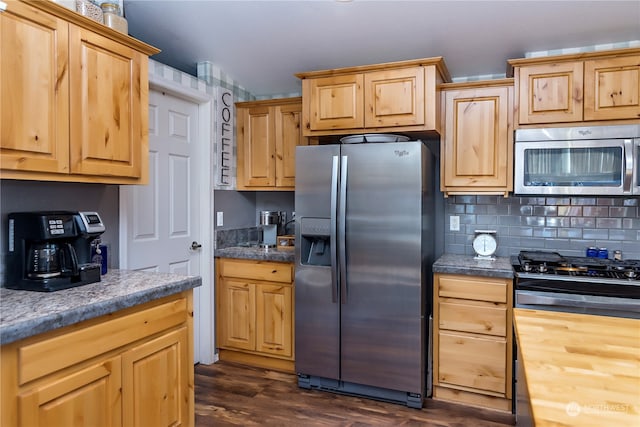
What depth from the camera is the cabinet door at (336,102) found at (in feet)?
9.37

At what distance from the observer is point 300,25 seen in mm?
2576

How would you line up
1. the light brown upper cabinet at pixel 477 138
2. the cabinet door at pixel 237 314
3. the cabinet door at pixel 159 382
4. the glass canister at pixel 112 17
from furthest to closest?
the cabinet door at pixel 237 314 → the light brown upper cabinet at pixel 477 138 → the glass canister at pixel 112 17 → the cabinet door at pixel 159 382

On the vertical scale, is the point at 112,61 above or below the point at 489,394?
above

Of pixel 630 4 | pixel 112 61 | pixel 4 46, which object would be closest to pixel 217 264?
pixel 112 61

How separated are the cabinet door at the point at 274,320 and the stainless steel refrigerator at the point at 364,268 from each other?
0.24 m

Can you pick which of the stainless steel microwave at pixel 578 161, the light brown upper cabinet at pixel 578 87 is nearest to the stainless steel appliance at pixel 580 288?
the stainless steel microwave at pixel 578 161

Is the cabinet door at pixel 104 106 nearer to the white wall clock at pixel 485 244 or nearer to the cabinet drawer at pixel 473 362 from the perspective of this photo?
the cabinet drawer at pixel 473 362

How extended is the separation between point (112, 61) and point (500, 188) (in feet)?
8.01

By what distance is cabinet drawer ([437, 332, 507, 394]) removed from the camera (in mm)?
2555

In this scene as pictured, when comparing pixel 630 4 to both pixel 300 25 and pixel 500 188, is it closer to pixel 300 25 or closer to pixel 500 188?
pixel 500 188

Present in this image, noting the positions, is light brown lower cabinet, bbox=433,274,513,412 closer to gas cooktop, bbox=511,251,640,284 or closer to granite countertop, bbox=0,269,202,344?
gas cooktop, bbox=511,251,640,284

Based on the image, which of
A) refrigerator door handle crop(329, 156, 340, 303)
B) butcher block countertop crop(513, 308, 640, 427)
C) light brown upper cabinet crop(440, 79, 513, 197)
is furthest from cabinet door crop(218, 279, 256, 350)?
butcher block countertop crop(513, 308, 640, 427)

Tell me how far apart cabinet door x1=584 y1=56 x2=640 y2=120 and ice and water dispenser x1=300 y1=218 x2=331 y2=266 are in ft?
5.98

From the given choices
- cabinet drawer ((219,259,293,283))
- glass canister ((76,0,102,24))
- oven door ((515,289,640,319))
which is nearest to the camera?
glass canister ((76,0,102,24))
